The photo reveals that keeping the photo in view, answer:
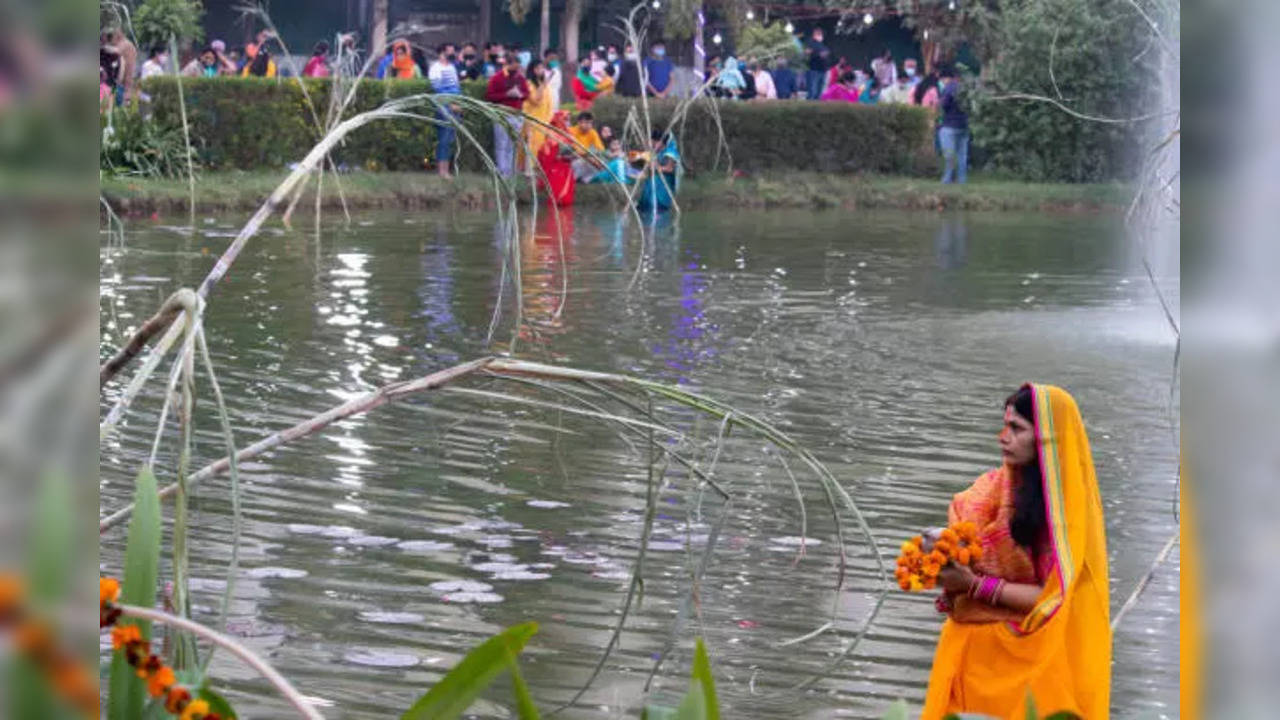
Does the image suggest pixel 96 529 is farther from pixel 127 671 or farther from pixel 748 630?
pixel 748 630

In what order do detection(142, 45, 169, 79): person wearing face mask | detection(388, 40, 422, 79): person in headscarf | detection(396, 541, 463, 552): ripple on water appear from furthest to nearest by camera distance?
1. detection(388, 40, 422, 79): person in headscarf
2. detection(142, 45, 169, 79): person wearing face mask
3. detection(396, 541, 463, 552): ripple on water

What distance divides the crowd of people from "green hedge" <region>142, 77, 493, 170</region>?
407 millimetres

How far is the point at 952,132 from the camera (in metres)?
25.8

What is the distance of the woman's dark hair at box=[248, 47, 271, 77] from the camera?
2550 cm

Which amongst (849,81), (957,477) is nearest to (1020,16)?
(849,81)

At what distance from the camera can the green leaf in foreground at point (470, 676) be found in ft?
6.51

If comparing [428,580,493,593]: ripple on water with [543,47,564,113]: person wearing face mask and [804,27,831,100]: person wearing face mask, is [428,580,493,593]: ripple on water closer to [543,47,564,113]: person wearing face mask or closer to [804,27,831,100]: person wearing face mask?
[543,47,564,113]: person wearing face mask

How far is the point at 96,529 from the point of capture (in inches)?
33.2

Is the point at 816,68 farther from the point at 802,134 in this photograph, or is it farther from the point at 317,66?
the point at 317,66

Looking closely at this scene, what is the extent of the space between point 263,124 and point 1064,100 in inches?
432

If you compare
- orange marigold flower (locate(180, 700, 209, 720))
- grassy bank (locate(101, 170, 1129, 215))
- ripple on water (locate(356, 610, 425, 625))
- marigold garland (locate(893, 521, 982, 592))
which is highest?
orange marigold flower (locate(180, 700, 209, 720))

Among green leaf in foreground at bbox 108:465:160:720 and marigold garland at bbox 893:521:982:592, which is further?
marigold garland at bbox 893:521:982:592

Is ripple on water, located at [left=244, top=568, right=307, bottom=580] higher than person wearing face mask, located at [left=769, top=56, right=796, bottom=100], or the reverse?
person wearing face mask, located at [left=769, top=56, right=796, bottom=100]

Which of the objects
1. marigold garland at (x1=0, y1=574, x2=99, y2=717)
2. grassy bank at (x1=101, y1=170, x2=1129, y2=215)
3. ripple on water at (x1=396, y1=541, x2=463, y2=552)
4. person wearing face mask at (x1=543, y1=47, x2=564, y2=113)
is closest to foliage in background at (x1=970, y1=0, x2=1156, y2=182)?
grassy bank at (x1=101, y1=170, x2=1129, y2=215)
